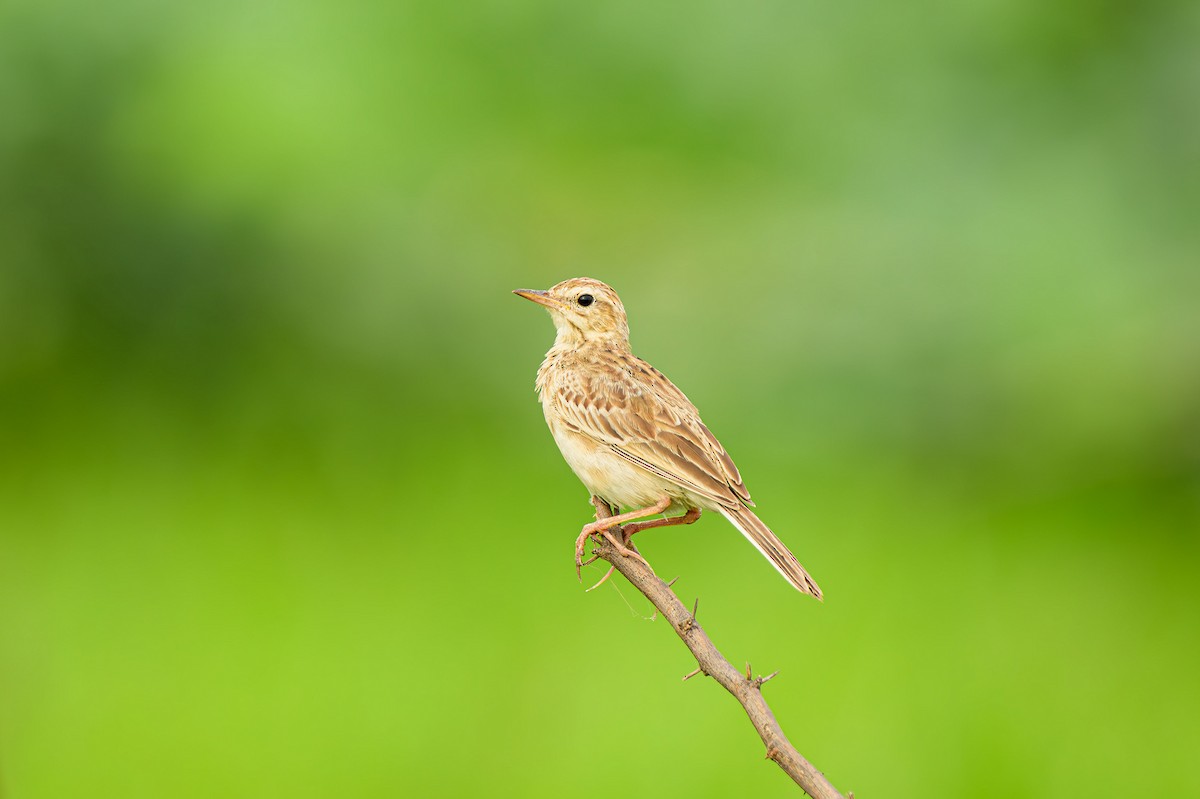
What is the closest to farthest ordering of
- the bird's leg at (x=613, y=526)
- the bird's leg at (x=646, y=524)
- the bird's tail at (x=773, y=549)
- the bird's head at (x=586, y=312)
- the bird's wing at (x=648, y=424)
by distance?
1. the bird's tail at (x=773, y=549)
2. the bird's leg at (x=613, y=526)
3. the bird's leg at (x=646, y=524)
4. the bird's wing at (x=648, y=424)
5. the bird's head at (x=586, y=312)

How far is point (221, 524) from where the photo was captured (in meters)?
9.04

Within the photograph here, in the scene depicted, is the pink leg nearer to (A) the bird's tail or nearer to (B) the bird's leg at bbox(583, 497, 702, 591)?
(B) the bird's leg at bbox(583, 497, 702, 591)

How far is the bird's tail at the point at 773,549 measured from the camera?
3.03m

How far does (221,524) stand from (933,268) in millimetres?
6136

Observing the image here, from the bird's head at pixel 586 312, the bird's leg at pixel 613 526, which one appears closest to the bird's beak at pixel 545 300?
the bird's head at pixel 586 312

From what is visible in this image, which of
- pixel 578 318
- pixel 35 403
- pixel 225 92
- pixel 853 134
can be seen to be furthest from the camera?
pixel 853 134

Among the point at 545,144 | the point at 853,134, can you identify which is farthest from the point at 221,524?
the point at 853,134

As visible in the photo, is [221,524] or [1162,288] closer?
[221,524]

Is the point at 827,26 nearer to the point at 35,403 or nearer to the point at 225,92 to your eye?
the point at 225,92

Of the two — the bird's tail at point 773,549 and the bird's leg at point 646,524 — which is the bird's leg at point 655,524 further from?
the bird's tail at point 773,549

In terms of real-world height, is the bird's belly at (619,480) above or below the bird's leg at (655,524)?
above

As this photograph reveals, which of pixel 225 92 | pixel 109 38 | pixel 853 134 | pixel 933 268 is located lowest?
pixel 933 268

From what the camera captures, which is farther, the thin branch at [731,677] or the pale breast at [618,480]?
the pale breast at [618,480]

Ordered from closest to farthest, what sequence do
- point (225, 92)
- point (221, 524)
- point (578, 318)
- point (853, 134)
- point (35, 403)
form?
1. point (578, 318)
2. point (221, 524)
3. point (35, 403)
4. point (225, 92)
5. point (853, 134)
